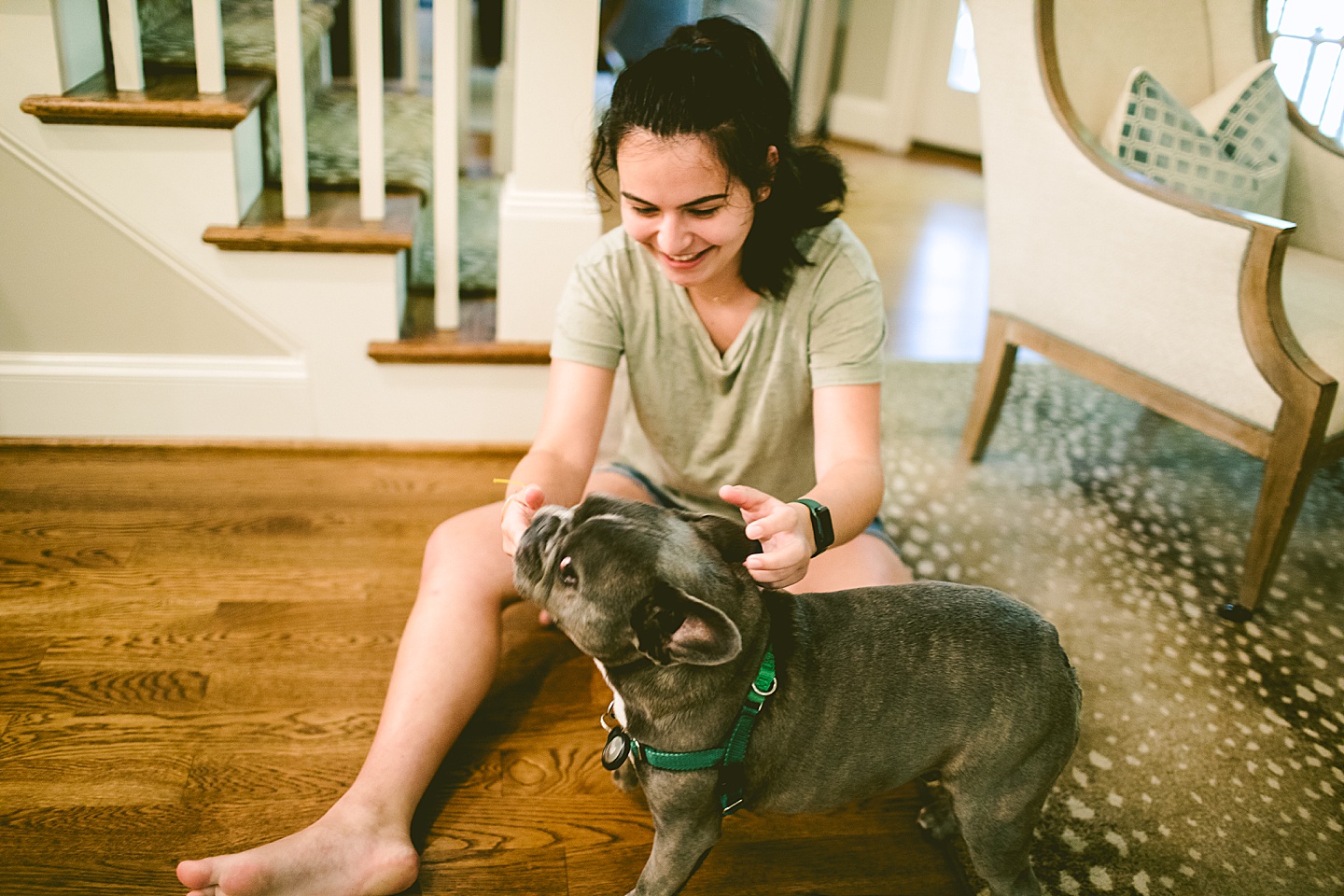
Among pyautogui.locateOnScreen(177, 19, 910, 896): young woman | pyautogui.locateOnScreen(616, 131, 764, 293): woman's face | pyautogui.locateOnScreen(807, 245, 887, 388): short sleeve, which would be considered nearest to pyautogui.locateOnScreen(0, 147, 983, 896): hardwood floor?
pyautogui.locateOnScreen(177, 19, 910, 896): young woman

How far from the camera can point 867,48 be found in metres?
5.27

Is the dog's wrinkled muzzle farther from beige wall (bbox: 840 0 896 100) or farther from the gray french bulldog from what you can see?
beige wall (bbox: 840 0 896 100)

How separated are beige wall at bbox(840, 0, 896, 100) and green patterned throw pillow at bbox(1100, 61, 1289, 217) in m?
3.20

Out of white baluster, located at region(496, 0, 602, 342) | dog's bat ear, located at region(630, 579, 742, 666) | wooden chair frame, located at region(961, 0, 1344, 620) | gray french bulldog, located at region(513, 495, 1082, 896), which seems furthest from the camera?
white baluster, located at region(496, 0, 602, 342)

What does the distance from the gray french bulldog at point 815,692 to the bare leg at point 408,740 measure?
0.31m

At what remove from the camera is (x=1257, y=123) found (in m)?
2.18

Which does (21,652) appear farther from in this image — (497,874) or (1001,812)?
(1001,812)

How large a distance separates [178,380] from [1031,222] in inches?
75.5

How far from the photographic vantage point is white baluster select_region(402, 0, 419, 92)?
294 cm

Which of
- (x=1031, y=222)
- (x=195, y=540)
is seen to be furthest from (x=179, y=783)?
(x=1031, y=222)

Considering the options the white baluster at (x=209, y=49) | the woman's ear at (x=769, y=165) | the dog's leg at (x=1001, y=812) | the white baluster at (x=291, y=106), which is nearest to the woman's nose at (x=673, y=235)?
the woman's ear at (x=769, y=165)

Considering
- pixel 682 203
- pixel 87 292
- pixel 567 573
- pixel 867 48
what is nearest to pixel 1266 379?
pixel 682 203

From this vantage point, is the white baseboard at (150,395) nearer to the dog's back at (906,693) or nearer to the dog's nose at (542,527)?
the dog's nose at (542,527)

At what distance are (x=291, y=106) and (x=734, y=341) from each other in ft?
3.67
